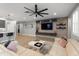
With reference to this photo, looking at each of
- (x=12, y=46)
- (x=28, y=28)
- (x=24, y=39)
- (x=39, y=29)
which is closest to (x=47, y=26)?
(x=39, y=29)

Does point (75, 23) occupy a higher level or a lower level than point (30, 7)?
lower

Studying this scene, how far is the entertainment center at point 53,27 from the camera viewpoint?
1.76m

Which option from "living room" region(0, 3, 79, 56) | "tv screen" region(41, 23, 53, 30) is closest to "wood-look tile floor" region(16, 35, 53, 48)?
"living room" region(0, 3, 79, 56)

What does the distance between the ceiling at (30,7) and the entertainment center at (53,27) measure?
7cm

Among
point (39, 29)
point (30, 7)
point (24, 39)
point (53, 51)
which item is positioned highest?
point (30, 7)

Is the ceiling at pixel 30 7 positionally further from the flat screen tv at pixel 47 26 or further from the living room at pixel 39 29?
the flat screen tv at pixel 47 26

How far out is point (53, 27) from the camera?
5.88 feet

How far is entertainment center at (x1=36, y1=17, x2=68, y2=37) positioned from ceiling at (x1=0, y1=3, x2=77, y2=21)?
0.23ft

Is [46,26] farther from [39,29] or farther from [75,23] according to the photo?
[75,23]

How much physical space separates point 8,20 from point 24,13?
0.80ft

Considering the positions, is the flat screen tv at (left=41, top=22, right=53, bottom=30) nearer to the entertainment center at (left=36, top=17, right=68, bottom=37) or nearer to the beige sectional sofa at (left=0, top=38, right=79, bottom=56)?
the entertainment center at (left=36, top=17, right=68, bottom=37)

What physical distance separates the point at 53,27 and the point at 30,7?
1.42 ft

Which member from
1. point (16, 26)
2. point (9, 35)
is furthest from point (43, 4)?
point (9, 35)

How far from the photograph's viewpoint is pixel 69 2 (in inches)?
66.3
